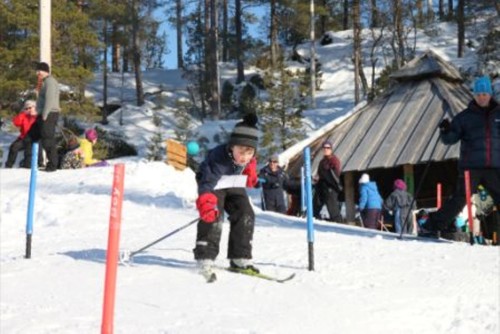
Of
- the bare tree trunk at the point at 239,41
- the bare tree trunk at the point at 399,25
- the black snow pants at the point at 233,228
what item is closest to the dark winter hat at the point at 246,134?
the black snow pants at the point at 233,228

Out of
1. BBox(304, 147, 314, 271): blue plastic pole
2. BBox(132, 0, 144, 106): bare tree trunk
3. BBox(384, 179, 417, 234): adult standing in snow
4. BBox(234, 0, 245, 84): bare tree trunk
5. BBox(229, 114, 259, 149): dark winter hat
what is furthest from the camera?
BBox(234, 0, 245, 84): bare tree trunk

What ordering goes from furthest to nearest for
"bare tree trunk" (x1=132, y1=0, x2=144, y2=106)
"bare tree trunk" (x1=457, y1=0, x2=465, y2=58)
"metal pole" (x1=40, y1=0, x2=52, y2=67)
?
"bare tree trunk" (x1=132, y1=0, x2=144, y2=106), "bare tree trunk" (x1=457, y1=0, x2=465, y2=58), "metal pole" (x1=40, y1=0, x2=52, y2=67)

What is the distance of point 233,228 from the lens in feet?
18.3

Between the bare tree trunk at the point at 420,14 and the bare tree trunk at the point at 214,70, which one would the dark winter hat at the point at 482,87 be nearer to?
the bare tree trunk at the point at 214,70

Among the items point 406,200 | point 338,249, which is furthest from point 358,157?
point 338,249

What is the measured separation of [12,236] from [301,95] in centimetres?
2238

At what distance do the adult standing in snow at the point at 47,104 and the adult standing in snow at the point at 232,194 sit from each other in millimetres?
5735

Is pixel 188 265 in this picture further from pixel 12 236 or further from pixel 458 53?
pixel 458 53

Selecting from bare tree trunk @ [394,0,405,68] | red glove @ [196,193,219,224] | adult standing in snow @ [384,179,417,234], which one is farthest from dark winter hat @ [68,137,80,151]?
bare tree trunk @ [394,0,405,68]

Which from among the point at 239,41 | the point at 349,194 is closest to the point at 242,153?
the point at 349,194

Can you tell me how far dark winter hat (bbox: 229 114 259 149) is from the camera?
5238mm

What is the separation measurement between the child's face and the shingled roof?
39.6ft

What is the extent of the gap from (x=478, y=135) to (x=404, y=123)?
37.2ft

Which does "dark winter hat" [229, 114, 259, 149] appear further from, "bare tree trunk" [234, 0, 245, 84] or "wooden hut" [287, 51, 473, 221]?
"bare tree trunk" [234, 0, 245, 84]
